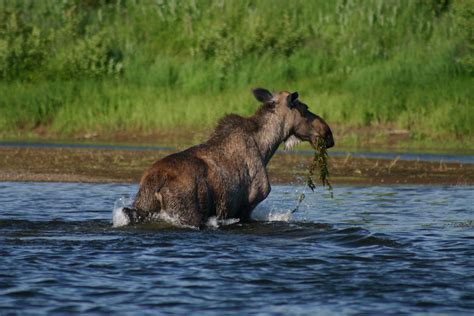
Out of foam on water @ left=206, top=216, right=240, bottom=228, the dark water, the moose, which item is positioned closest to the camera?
the dark water

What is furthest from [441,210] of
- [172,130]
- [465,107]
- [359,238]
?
[172,130]

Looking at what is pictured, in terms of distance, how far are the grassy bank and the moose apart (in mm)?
10406

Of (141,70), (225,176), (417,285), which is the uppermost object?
(141,70)

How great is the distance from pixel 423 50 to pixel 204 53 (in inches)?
216

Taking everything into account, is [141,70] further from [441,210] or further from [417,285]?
[417,285]

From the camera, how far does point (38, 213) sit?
44.0 feet

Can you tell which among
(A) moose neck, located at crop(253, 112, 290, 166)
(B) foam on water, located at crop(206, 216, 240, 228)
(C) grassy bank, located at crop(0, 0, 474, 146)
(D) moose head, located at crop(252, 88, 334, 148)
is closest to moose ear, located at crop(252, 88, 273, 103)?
(D) moose head, located at crop(252, 88, 334, 148)

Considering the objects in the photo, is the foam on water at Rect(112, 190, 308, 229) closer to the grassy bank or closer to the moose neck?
the moose neck

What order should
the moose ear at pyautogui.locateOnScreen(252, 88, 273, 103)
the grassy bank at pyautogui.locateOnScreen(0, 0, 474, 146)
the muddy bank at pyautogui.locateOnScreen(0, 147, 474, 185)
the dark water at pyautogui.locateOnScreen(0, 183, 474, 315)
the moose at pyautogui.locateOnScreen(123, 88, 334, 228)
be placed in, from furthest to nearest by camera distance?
the grassy bank at pyautogui.locateOnScreen(0, 0, 474, 146)
the muddy bank at pyautogui.locateOnScreen(0, 147, 474, 185)
the moose ear at pyautogui.locateOnScreen(252, 88, 273, 103)
the moose at pyautogui.locateOnScreen(123, 88, 334, 228)
the dark water at pyautogui.locateOnScreen(0, 183, 474, 315)

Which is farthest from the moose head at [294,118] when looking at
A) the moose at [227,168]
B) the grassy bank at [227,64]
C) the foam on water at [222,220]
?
the grassy bank at [227,64]

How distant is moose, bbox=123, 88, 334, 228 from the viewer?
11.4 m

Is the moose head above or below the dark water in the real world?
above

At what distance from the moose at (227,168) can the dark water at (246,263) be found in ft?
0.79

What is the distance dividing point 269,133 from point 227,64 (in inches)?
558
